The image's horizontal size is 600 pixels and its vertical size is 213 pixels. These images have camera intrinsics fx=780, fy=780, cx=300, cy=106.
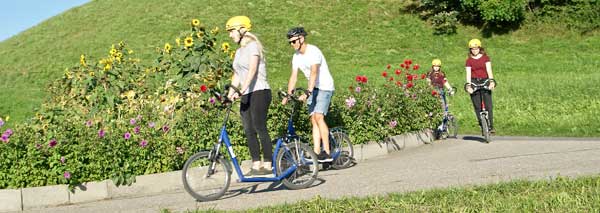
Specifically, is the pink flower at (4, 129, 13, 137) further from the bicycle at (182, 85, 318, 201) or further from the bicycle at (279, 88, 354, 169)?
the bicycle at (279, 88, 354, 169)

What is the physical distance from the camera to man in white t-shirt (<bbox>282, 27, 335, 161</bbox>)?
899cm

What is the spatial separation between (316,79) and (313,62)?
0.30 meters

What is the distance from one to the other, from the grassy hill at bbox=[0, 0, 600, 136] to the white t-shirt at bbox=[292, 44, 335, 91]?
36.7 feet

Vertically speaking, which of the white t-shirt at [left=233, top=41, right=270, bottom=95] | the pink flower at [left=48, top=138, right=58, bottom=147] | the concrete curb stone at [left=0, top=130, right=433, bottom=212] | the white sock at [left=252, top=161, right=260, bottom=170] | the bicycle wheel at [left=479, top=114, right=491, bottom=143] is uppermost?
the white t-shirt at [left=233, top=41, right=270, bottom=95]

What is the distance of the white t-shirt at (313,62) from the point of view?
8969 millimetres

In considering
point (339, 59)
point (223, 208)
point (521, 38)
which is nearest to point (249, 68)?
point (223, 208)

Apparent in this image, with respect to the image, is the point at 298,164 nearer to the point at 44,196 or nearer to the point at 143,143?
the point at 143,143

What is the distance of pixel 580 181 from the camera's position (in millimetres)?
6840

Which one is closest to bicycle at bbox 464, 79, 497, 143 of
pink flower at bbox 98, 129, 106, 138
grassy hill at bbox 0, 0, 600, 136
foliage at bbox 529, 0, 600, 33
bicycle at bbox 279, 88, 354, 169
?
bicycle at bbox 279, 88, 354, 169

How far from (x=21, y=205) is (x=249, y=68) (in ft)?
8.97

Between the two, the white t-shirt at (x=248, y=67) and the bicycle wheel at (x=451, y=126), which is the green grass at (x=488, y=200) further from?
the bicycle wheel at (x=451, y=126)

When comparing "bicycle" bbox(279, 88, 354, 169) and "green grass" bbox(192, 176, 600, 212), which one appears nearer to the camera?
"green grass" bbox(192, 176, 600, 212)

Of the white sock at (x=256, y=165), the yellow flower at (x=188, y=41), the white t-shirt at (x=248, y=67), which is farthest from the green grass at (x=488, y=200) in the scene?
the yellow flower at (x=188, y=41)

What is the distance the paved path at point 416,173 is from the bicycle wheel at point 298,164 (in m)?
0.12
